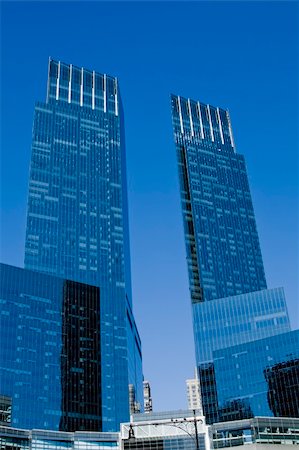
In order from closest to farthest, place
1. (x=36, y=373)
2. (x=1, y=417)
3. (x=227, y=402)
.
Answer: (x=1, y=417) → (x=36, y=373) → (x=227, y=402)

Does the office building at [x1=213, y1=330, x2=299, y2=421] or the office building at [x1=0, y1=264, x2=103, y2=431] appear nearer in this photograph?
the office building at [x1=0, y1=264, x2=103, y2=431]

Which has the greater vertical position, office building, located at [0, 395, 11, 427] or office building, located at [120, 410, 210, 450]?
office building, located at [0, 395, 11, 427]

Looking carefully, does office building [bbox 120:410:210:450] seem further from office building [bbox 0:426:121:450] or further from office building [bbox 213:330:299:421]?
office building [bbox 213:330:299:421]

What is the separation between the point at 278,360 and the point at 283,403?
12.7 metres

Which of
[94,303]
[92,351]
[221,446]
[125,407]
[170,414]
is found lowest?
[221,446]

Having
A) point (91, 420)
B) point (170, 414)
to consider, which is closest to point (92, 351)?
point (91, 420)

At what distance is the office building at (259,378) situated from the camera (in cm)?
16936

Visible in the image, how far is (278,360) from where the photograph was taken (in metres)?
176

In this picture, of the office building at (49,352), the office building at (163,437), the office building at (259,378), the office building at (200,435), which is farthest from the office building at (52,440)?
the office building at (259,378)

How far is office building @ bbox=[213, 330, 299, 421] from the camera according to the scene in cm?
16936

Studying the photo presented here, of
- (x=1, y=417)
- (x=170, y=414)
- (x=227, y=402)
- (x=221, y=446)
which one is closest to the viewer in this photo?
(x=221, y=446)

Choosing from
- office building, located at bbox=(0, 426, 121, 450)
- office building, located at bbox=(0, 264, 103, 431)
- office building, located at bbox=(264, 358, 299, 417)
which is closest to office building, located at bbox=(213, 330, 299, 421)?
office building, located at bbox=(264, 358, 299, 417)

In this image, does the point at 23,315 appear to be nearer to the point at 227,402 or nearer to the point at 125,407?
the point at 125,407

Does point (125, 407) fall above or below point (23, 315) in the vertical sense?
below
